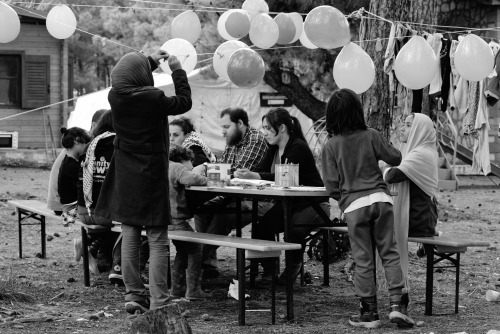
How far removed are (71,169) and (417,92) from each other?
3506mm

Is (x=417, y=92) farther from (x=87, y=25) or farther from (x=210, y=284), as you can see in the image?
(x=87, y=25)

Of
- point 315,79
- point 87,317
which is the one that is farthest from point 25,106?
point 87,317

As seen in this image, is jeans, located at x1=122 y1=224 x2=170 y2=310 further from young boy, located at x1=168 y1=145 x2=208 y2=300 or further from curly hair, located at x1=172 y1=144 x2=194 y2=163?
curly hair, located at x1=172 y1=144 x2=194 y2=163

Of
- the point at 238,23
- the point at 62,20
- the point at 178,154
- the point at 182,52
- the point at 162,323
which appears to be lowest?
the point at 162,323

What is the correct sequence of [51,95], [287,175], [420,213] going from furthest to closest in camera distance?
[51,95]
[287,175]
[420,213]

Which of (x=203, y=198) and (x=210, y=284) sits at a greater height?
(x=203, y=198)

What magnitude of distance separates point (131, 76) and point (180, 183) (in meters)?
1.23

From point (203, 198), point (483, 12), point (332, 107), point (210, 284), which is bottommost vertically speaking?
point (210, 284)

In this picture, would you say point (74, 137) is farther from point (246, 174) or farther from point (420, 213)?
point (420, 213)

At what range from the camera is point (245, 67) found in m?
8.61

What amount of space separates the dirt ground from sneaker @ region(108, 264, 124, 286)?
0.09 m

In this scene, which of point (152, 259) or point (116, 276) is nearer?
point (152, 259)

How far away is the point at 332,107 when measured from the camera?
6465 mm

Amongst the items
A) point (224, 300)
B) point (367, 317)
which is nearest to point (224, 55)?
point (224, 300)
